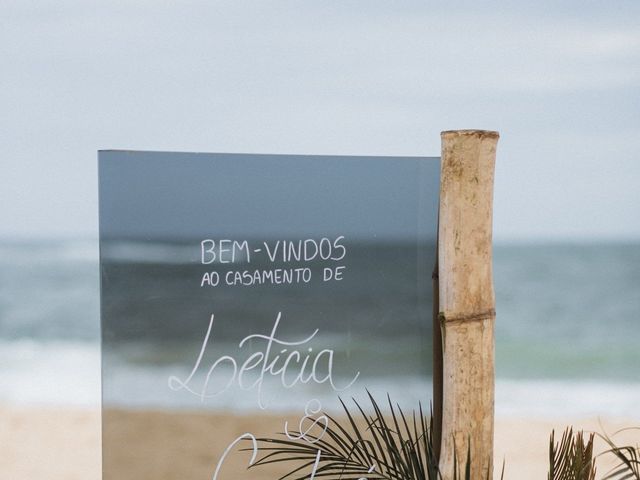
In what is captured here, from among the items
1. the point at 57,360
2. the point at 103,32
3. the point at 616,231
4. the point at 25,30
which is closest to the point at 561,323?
the point at 616,231

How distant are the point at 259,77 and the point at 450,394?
1303 centimetres

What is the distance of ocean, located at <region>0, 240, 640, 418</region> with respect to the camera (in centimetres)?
1083

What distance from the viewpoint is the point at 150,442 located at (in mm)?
3010

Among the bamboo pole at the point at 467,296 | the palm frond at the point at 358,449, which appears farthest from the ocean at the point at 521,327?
the bamboo pole at the point at 467,296

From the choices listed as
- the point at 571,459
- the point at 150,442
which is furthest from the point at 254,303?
the point at 571,459

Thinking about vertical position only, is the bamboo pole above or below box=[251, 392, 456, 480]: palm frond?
above

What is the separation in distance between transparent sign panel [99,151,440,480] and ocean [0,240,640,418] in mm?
6921

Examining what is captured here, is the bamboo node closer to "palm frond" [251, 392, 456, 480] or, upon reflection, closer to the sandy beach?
"palm frond" [251, 392, 456, 480]

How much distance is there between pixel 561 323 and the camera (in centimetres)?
1410

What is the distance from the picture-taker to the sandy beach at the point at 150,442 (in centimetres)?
300

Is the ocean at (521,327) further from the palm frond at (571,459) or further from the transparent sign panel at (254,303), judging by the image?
the palm frond at (571,459)

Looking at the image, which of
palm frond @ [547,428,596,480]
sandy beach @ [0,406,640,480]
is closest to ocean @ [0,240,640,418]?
sandy beach @ [0,406,640,480]

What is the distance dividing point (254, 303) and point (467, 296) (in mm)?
755

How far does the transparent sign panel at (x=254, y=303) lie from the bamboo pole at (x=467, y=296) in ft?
1.63
